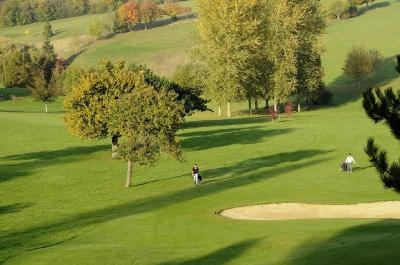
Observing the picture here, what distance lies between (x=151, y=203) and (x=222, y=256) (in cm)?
1593

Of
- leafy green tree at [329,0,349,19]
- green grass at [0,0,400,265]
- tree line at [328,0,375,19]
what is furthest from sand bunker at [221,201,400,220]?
leafy green tree at [329,0,349,19]

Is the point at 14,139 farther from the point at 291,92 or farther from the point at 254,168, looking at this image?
the point at 291,92

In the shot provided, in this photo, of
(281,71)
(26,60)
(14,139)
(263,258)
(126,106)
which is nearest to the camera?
(263,258)

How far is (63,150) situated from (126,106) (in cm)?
2065

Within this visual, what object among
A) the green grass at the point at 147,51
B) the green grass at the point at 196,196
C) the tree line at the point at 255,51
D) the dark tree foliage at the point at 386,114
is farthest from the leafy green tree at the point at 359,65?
the dark tree foliage at the point at 386,114

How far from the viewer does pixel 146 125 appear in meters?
51.6

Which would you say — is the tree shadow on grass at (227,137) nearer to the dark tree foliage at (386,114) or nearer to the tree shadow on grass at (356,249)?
the tree shadow on grass at (356,249)

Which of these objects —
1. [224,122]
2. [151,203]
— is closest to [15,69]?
[224,122]

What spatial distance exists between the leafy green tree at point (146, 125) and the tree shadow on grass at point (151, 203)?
15.2 ft

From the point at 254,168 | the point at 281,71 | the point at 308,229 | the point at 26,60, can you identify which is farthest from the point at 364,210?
the point at 26,60

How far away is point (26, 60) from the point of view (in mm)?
160000

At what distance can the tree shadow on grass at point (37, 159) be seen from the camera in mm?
57894

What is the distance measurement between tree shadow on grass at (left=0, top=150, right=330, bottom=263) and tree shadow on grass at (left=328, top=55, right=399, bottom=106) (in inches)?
A: 2242

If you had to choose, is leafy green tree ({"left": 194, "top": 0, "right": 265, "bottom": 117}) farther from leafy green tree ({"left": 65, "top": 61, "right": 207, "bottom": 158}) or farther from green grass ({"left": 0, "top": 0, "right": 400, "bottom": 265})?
leafy green tree ({"left": 65, "top": 61, "right": 207, "bottom": 158})
